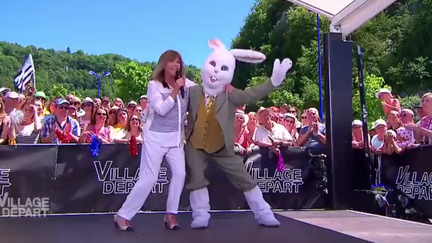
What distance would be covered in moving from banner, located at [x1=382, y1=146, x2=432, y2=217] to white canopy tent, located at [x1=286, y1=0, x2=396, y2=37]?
1773 mm

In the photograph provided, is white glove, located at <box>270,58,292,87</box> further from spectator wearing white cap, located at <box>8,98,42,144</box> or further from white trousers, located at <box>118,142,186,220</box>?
spectator wearing white cap, located at <box>8,98,42,144</box>

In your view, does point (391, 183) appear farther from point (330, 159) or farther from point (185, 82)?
point (185, 82)

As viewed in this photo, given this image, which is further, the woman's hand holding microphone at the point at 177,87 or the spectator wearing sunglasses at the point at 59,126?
the spectator wearing sunglasses at the point at 59,126

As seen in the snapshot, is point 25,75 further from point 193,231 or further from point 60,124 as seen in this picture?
point 193,231

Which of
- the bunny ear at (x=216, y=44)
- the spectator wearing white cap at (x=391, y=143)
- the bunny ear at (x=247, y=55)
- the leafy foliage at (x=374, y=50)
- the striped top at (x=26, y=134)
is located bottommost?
the spectator wearing white cap at (x=391, y=143)

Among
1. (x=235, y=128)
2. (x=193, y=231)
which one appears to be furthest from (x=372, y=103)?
(x=193, y=231)

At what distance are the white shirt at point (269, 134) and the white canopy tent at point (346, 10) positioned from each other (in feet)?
5.19

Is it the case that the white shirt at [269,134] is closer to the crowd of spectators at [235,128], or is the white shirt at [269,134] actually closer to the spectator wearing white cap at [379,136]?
the crowd of spectators at [235,128]

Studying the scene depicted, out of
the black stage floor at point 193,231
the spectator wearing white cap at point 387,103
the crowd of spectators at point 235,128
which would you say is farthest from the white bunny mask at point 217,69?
the spectator wearing white cap at point 387,103

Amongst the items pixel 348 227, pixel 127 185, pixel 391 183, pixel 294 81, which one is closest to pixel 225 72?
pixel 348 227

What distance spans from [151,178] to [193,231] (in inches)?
24.8

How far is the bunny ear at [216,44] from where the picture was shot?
530cm

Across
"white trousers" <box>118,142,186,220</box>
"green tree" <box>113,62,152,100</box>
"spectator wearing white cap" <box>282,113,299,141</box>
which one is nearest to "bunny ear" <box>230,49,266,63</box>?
"white trousers" <box>118,142,186,220</box>

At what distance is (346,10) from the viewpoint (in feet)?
22.8
